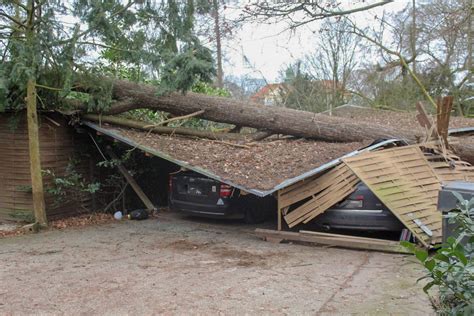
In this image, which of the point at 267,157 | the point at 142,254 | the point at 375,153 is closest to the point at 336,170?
the point at 375,153

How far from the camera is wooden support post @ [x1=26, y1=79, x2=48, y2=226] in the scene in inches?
361

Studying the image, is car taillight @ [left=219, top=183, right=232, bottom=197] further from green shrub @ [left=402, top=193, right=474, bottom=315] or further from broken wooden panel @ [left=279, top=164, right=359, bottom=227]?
green shrub @ [left=402, top=193, right=474, bottom=315]

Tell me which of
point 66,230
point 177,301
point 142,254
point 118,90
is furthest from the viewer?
point 118,90

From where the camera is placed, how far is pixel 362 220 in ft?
25.3

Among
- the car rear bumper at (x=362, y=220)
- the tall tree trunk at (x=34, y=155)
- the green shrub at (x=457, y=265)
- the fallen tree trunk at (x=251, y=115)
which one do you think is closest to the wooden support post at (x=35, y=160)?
the tall tree trunk at (x=34, y=155)

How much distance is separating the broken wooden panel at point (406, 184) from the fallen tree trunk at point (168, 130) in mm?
4036

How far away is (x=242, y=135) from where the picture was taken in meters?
12.1

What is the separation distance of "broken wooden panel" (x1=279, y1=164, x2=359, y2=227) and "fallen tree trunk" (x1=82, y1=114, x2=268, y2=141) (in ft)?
11.3

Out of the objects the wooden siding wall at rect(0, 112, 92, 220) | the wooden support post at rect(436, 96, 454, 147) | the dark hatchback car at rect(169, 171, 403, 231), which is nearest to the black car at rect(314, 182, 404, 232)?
the dark hatchback car at rect(169, 171, 403, 231)

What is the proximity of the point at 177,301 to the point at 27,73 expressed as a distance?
5.22m

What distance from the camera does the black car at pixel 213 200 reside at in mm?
9523

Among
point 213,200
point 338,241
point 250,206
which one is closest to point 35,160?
point 213,200

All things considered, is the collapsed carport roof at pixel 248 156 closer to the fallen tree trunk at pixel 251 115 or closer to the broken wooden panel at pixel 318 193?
the broken wooden panel at pixel 318 193

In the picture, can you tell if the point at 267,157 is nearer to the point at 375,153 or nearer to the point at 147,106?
the point at 375,153
